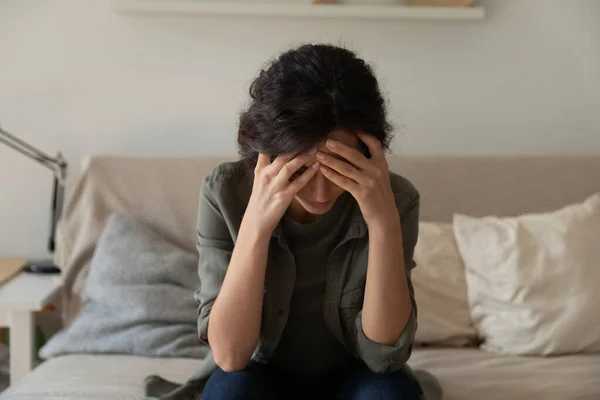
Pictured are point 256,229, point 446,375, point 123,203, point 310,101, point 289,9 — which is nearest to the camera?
point 310,101

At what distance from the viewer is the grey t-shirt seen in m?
1.19

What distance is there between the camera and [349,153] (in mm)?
1011

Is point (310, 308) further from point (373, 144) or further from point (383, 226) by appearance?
point (373, 144)

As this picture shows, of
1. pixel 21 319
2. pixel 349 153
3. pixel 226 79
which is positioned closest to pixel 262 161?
pixel 349 153

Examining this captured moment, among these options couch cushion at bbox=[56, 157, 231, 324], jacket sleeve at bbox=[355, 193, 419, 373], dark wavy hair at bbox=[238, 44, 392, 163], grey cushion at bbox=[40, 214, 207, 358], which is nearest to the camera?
dark wavy hair at bbox=[238, 44, 392, 163]

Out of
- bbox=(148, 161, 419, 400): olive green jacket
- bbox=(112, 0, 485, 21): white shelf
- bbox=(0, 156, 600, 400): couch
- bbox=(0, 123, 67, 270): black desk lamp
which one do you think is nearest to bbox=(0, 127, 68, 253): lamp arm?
bbox=(0, 123, 67, 270): black desk lamp

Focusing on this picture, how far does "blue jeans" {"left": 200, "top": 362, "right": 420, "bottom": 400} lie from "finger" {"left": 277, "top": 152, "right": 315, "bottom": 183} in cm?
34

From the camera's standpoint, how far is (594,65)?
211 centimetres

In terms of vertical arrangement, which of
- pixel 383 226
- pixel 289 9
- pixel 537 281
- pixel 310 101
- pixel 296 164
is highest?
pixel 289 9

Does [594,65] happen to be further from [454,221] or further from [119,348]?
[119,348]

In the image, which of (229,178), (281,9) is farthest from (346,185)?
(281,9)

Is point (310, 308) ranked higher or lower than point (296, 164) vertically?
lower

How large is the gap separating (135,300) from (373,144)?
831 mm

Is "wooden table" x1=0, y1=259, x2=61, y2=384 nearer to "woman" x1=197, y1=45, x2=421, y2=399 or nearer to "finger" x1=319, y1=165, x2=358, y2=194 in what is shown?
"woman" x1=197, y1=45, x2=421, y2=399
